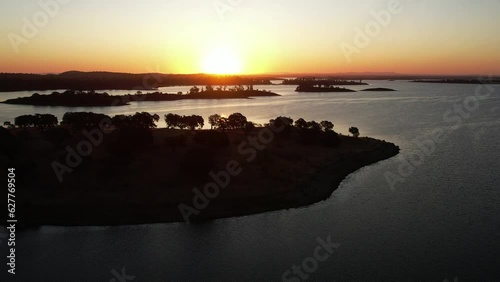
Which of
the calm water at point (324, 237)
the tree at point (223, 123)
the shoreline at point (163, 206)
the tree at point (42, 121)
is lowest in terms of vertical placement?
the calm water at point (324, 237)

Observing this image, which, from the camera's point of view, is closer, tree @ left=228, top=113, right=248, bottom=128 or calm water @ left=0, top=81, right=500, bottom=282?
calm water @ left=0, top=81, right=500, bottom=282

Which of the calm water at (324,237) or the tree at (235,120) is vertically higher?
the tree at (235,120)

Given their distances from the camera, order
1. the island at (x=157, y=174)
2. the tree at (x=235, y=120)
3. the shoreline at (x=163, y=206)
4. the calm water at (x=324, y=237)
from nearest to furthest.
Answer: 1. the calm water at (x=324, y=237)
2. the shoreline at (x=163, y=206)
3. the island at (x=157, y=174)
4. the tree at (x=235, y=120)

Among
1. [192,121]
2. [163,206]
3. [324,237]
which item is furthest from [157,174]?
[192,121]

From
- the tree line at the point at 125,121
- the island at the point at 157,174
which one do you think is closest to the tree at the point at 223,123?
the tree line at the point at 125,121

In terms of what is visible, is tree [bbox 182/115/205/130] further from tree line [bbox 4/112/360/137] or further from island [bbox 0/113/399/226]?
island [bbox 0/113/399/226]

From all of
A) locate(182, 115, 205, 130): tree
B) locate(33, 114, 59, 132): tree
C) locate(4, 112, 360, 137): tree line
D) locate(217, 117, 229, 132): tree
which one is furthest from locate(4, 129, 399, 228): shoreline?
locate(33, 114, 59, 132): tree

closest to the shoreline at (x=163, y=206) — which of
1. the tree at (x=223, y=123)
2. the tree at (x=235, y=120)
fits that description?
the tree at (x=235, y=120)

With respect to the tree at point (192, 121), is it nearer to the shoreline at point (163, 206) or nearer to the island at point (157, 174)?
the island at point (157, 174)

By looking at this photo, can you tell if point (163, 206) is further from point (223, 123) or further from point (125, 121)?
point (223, 123)

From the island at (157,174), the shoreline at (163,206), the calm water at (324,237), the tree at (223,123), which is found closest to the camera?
the calm water at (324,237)

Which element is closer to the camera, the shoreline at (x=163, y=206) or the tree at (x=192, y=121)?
the shoreline at (x=163, y=206)
